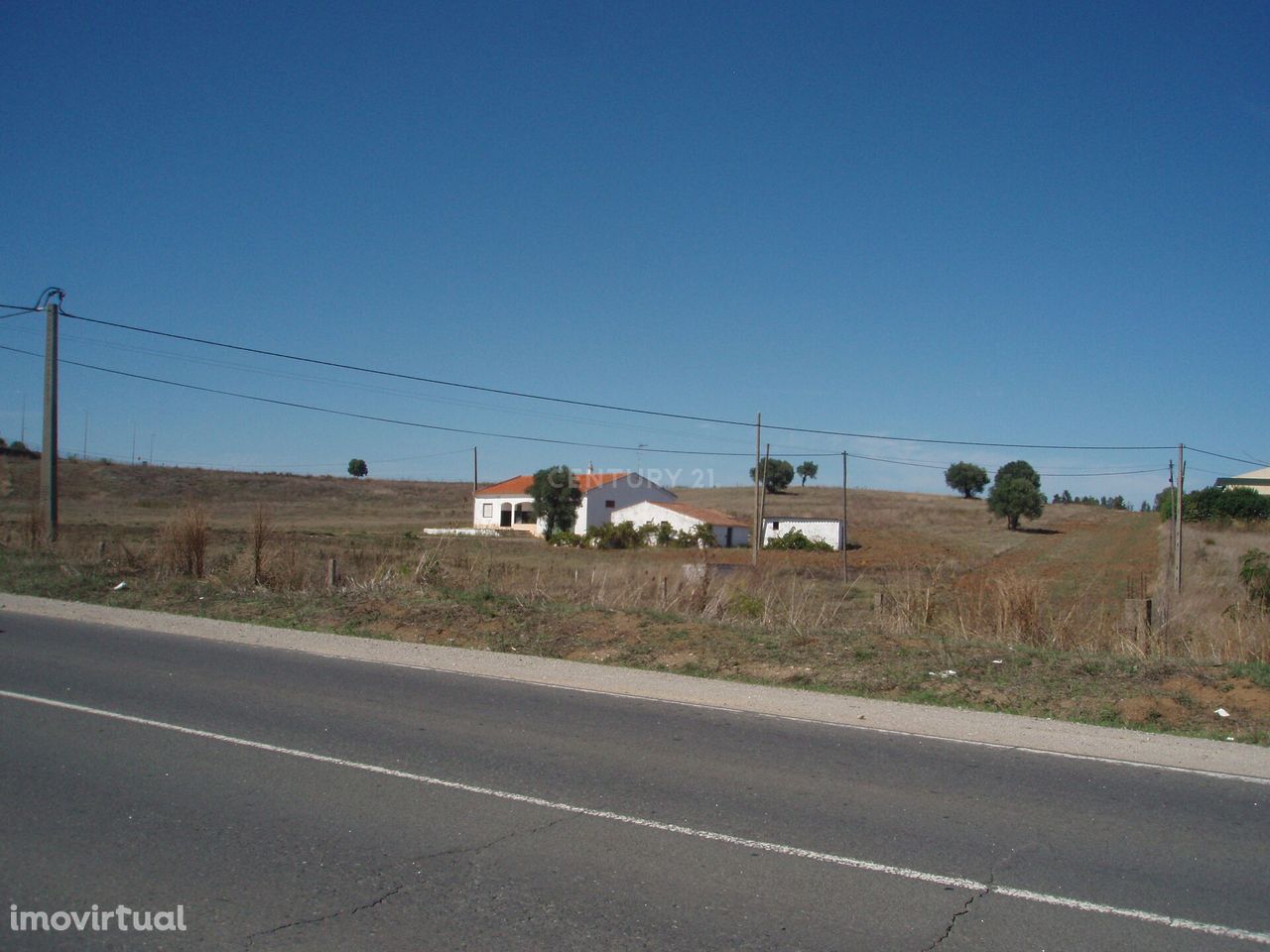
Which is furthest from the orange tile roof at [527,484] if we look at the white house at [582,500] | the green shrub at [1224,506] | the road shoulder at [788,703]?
the road shoulder at [788,703]

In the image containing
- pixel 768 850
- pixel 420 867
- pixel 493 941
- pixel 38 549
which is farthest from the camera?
pixel 38 549

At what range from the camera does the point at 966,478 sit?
454 ft

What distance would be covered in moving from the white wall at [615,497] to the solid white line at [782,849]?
59.2 m

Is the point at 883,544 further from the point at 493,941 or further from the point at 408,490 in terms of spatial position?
the point at 493,941

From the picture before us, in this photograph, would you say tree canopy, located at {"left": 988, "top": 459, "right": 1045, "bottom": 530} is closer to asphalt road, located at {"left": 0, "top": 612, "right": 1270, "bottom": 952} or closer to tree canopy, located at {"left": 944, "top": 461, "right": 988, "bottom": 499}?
tree canopy, located at {"left": 944, "top": 461, "right": 988, "bottom": 499}

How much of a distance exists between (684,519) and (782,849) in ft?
199

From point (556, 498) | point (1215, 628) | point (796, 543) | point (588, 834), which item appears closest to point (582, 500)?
point (556, 498)

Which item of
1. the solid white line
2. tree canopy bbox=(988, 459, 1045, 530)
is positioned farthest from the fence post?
tree canopy bbox=(988, 459, 1045, 530)

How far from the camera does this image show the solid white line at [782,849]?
503cm

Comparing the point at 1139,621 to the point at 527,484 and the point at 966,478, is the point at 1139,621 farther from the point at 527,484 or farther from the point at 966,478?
the point at 966,478

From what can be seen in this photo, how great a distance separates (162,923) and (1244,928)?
5256mm

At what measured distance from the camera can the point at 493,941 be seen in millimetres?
4598

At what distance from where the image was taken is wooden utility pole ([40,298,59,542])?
83.9 feet

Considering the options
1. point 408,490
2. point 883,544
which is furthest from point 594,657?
point 408,490
